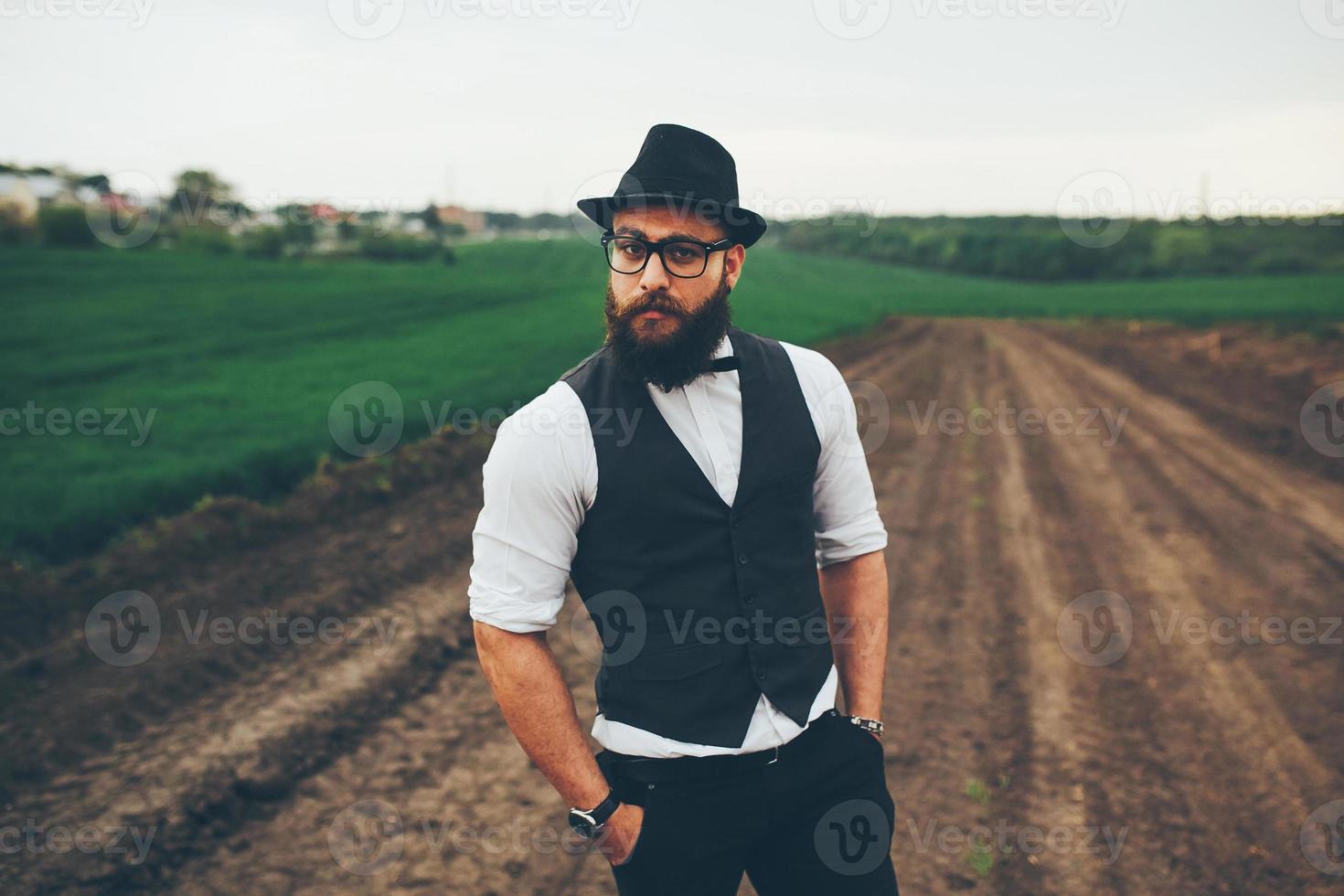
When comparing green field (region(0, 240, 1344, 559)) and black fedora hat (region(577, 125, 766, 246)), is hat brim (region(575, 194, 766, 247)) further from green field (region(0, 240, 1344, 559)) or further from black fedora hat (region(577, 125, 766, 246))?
green field (region(0, 240, 1344, 559))

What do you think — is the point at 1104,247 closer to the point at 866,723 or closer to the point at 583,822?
the point at 866,723

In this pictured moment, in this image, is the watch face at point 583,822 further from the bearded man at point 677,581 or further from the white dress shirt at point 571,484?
the white dress shirt at point 571,484

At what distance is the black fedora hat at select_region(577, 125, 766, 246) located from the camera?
1846 mm

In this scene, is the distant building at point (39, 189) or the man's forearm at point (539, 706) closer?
the man's forearm at point (539, 706)

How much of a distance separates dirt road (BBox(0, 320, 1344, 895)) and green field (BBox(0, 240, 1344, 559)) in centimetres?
162

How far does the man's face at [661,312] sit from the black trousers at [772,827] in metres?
0.90

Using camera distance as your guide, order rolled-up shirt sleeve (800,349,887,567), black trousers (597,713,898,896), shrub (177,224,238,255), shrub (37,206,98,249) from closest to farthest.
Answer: black trousers (597,713,898,896), rolled-up shirt sleeve (800,349,887,567), shrub (37,206,98,249), shrub (177,224,238,255)

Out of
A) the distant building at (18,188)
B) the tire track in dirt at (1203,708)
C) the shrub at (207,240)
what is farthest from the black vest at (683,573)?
the distant building at (18,188)

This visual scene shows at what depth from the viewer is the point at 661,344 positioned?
1843 mm

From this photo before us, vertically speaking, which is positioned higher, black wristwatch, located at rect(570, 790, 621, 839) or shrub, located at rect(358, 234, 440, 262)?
shrub, located at rect(358, 234, 440, 262)

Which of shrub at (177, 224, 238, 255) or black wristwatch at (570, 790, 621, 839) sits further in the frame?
shrub at (177, 224, 238, 255)

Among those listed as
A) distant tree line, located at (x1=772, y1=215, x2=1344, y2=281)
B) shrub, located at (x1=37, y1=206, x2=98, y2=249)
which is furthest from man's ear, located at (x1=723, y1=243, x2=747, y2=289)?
distant tree line, located at (x1=772, y1=215, x2=1344, y2=281)

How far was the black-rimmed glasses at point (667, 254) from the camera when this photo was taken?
6.05 ft

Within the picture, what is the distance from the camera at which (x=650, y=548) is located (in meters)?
1.80
